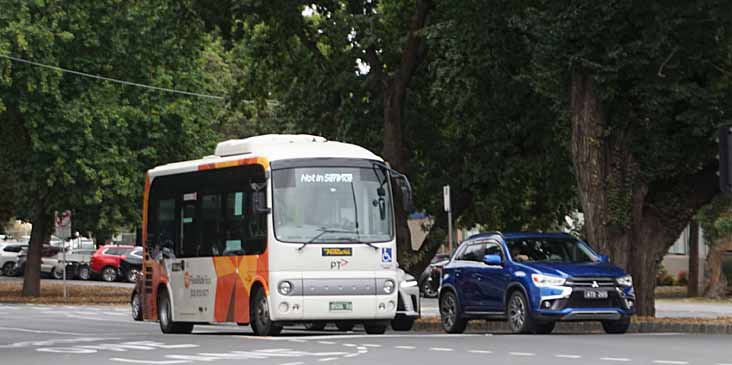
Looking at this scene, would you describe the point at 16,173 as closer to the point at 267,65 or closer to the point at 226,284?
the point at 267,65

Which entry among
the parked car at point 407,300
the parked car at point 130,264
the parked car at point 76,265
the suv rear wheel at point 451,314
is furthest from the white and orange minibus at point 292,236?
the parked car at point 76,265

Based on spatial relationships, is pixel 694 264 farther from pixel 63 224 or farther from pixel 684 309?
pixel 63 224

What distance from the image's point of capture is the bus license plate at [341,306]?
85.7ft

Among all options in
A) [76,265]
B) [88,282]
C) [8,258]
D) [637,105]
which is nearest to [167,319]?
[637,105]

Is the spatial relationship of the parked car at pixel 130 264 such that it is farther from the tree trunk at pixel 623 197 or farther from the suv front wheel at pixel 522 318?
the suv front wheel at pixel 522 318

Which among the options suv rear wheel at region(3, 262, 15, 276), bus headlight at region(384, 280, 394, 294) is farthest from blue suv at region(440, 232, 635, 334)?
suv rear wheel at region(3, 262, 15, 276)

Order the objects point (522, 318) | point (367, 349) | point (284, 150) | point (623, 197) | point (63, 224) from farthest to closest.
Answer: point (63, 224) < point (623, 197) < point (284, 150) < point (522, 318) < point (367, 349)

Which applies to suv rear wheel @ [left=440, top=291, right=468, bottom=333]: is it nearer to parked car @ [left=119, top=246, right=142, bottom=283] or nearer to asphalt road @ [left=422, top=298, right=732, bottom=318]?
asphalt road @ [left=422, top=298, right=732, bottom=318]

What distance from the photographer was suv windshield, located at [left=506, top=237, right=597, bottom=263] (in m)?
27.9

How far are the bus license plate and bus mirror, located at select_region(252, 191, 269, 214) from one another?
1.83m

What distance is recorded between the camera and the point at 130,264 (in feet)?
247

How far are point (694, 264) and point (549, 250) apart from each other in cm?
2742

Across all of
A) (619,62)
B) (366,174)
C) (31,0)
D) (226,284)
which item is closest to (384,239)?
(366,174)

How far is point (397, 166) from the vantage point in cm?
3809
